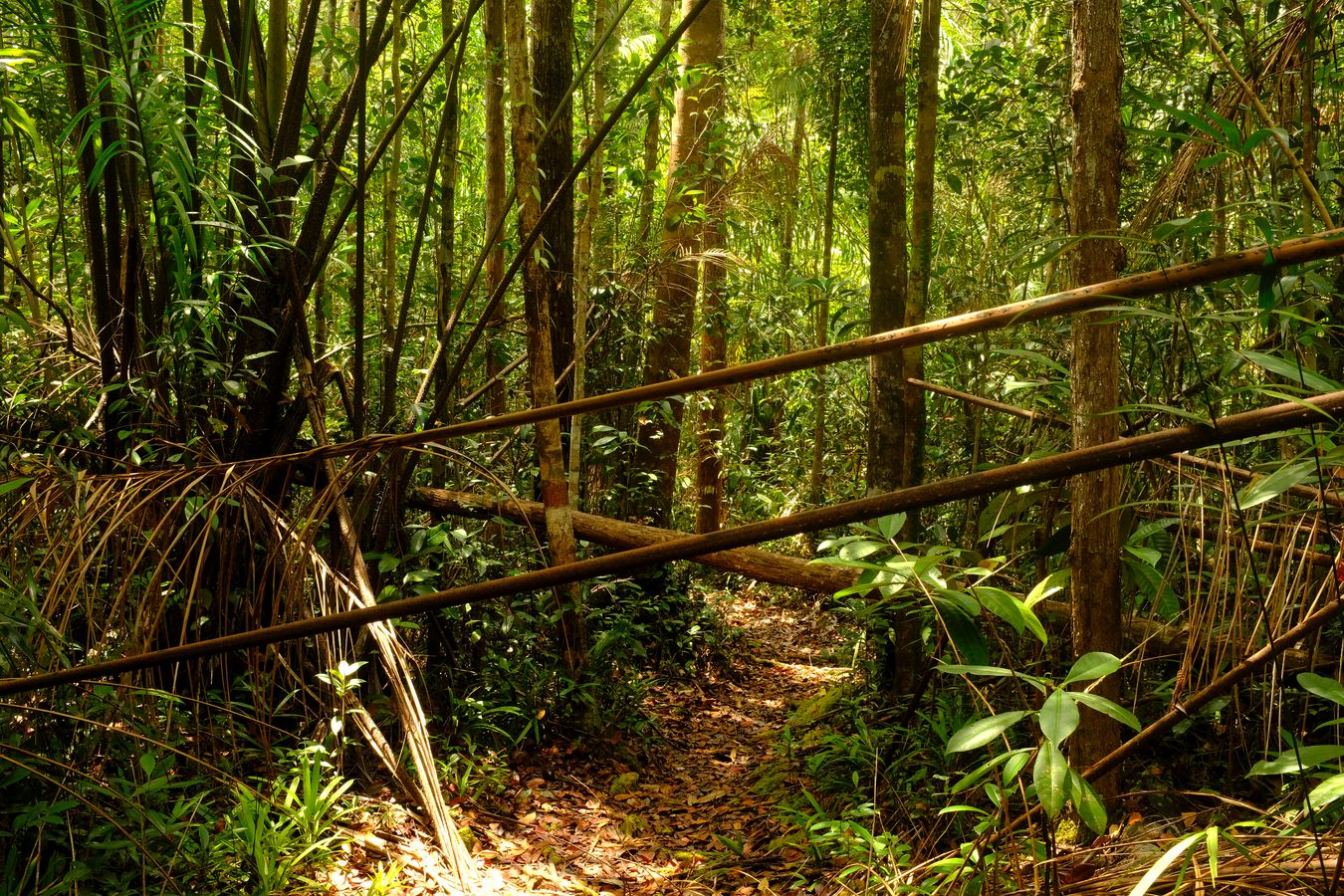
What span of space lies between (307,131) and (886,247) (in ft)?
8.30

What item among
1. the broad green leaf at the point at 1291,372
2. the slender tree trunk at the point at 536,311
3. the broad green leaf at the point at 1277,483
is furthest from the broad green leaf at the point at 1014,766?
the slender tree trunk at the point at 536,311

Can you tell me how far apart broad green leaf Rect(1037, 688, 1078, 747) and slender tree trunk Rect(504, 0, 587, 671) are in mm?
2583

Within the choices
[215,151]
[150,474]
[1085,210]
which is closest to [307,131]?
[215,151]

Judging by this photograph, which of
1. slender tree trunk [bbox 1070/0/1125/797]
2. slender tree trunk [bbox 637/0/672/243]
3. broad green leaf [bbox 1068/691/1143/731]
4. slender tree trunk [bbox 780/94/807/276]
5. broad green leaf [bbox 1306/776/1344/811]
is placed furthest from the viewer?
slender tree trunk [bbox 780/94/807/276]

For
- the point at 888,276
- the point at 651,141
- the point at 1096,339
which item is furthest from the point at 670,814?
the point at 651,141

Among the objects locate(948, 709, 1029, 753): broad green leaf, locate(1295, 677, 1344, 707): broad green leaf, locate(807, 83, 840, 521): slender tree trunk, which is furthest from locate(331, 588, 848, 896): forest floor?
locate(807, 83, 840, 521): slender tree trunk

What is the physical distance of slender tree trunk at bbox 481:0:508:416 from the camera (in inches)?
165

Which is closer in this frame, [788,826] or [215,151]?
[215,151]

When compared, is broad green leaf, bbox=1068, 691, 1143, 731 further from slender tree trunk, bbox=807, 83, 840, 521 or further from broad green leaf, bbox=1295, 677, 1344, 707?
slender tree trunk, bbox=807, 83, 840, 521

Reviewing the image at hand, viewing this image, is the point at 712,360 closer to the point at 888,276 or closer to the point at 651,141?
the point at 651,141

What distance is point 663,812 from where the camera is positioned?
3.83 meters

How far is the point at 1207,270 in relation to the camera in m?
0.94

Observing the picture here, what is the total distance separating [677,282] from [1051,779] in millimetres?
5097

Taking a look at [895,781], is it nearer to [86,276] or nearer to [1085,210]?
[1085,210]
